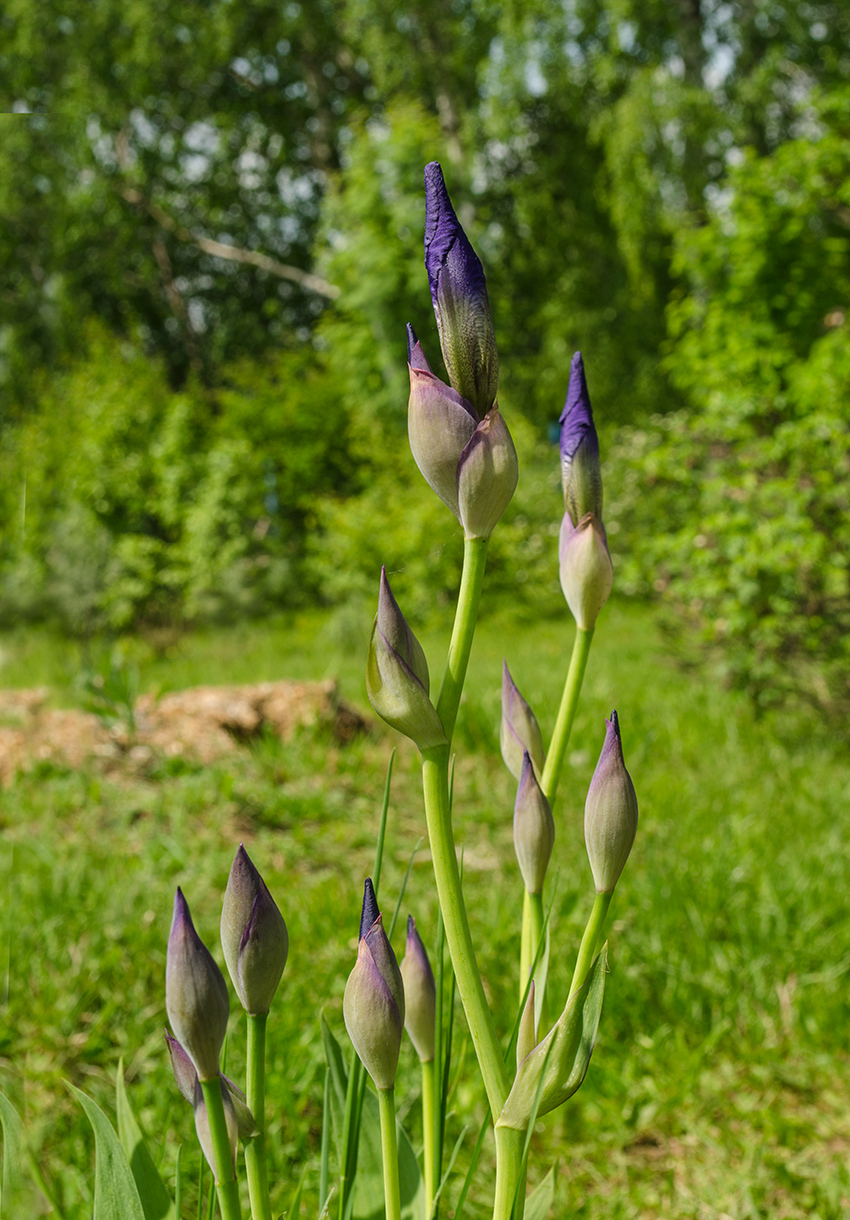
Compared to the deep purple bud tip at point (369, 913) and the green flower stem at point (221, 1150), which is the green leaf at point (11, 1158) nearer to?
the green flower stem at point (221, 1150)

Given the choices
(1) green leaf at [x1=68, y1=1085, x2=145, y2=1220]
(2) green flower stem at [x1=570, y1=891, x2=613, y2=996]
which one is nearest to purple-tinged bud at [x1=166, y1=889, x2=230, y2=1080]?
(1) green leaf at [x1=68, y1=1085, x2=145, y2=1220]

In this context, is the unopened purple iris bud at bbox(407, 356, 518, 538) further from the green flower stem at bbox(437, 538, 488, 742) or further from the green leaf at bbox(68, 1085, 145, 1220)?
the green leaf at bbox(68, 1085, 145, 1220)

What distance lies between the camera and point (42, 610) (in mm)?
8141

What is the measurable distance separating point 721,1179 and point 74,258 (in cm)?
1448

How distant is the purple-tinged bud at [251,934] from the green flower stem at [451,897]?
0.35 ft

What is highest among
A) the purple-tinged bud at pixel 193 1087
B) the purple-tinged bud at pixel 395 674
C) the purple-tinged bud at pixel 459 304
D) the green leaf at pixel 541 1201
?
the purple-tinged bud at pixel 459 304

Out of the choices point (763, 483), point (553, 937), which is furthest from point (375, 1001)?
point (763, 483)

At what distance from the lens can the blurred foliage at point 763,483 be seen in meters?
3.58

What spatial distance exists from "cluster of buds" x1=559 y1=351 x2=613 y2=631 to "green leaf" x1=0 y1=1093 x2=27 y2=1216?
522 millimetres

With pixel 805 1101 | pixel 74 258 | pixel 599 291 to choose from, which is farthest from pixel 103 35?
pixel 805 1101

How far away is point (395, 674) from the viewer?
0.54 meters

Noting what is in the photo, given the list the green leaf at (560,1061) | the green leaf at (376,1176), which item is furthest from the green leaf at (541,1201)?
the green leaf at (560,1061)

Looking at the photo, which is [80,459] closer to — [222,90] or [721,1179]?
[222,90]

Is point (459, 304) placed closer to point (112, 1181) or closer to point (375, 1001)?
point (375, 1001)
